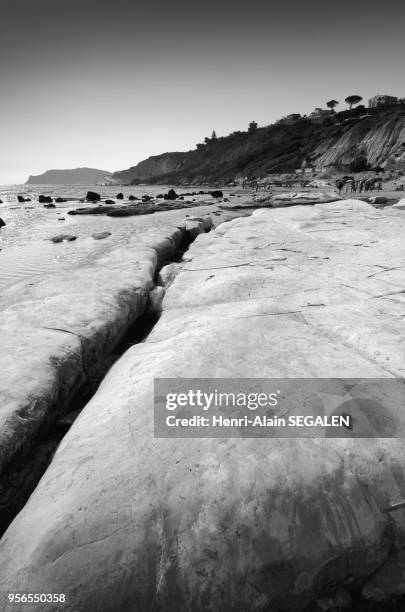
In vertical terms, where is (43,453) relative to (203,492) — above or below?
below

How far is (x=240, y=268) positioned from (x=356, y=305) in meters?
1.71

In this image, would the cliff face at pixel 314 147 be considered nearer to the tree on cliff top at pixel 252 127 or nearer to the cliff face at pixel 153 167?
the tree on cliff top at pixel 252 127

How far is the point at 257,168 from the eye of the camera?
6788 centimetres

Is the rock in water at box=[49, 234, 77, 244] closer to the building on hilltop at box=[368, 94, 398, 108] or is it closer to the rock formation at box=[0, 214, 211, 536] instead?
the rock formation at box=[0, 214, 211, 536]

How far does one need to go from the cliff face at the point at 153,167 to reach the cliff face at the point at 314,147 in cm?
2257

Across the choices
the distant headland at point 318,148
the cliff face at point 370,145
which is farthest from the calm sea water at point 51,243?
the cliff face at point 370,145

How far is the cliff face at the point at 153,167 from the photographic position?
136512mm

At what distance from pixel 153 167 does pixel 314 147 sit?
102 meters

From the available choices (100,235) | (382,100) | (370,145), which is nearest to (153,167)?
(382,100)

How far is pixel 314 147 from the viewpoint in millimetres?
62969

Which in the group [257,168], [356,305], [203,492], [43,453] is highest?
[257,168]

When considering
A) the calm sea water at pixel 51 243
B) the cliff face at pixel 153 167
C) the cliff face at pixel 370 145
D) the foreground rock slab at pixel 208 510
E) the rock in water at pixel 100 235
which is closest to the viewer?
the foreground rock slab at pixel 208 510

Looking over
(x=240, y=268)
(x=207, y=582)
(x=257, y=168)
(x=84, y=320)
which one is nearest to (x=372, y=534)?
(x=207, y=582)

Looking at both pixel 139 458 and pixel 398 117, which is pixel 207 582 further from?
pixel 398 117
